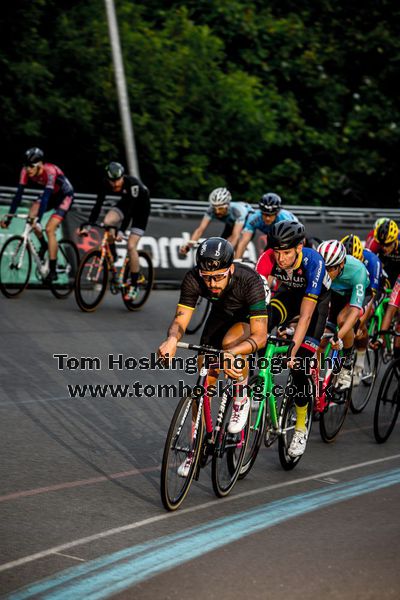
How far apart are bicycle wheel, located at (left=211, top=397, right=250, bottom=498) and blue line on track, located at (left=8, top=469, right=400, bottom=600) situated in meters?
0.32

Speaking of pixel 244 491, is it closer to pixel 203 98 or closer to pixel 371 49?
pixel 203 98

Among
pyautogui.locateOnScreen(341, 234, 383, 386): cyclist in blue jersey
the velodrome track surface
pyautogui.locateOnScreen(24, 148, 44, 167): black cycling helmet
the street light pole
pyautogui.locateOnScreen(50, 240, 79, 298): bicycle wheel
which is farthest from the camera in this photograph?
the street light pole

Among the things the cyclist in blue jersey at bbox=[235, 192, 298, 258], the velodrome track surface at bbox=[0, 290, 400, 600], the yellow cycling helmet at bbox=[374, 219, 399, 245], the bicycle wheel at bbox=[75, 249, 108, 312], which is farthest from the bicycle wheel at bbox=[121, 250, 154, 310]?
the yellow cycling helmet at bbox=[374, 219, 399, 245]

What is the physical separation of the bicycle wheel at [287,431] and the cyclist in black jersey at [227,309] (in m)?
0.83

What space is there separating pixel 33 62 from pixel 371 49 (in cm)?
1440

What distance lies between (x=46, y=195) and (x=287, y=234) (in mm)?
6620

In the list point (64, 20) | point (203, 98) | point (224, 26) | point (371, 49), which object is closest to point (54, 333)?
point (64, 20)

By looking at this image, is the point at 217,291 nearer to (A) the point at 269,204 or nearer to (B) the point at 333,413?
(B) the point at 333,413

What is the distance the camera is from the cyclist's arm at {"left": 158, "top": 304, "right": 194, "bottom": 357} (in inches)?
258

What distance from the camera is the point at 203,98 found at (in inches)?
1078

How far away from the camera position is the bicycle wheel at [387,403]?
30.0 feet

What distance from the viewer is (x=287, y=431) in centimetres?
797

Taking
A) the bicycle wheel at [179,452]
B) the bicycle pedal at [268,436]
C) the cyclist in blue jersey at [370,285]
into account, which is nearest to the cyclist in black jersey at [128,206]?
the cyclist in blue jersey at [370,285]

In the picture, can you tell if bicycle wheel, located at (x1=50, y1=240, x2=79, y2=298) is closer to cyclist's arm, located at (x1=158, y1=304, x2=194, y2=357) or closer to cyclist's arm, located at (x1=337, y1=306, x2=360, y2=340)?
cyclist's arm, located at (x1=337, y1=306, x2=360, y2=340)
